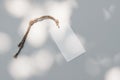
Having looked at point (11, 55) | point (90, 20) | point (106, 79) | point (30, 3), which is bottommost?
point (106, 79)

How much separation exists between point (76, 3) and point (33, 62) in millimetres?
454

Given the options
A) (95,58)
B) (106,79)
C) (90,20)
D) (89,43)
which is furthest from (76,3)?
(106,79)

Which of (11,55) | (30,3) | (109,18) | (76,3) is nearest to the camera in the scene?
(11,55)

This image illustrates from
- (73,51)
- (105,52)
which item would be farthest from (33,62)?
(105,52)

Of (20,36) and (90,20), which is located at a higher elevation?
(20,36)

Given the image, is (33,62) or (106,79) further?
(106,79)

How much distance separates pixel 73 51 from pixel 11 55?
1.18ft

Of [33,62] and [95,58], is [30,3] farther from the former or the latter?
[95,58]

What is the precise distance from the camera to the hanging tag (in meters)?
1.42

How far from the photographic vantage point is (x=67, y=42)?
1449 mm

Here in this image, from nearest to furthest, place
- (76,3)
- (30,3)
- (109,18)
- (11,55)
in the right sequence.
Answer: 1. (11,55)
2. (30,3)
3. (76,3)
4. (109,18)

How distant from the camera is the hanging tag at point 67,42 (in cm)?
142

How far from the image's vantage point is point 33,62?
1342 millimetres

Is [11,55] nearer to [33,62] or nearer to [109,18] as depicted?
[33,62]
